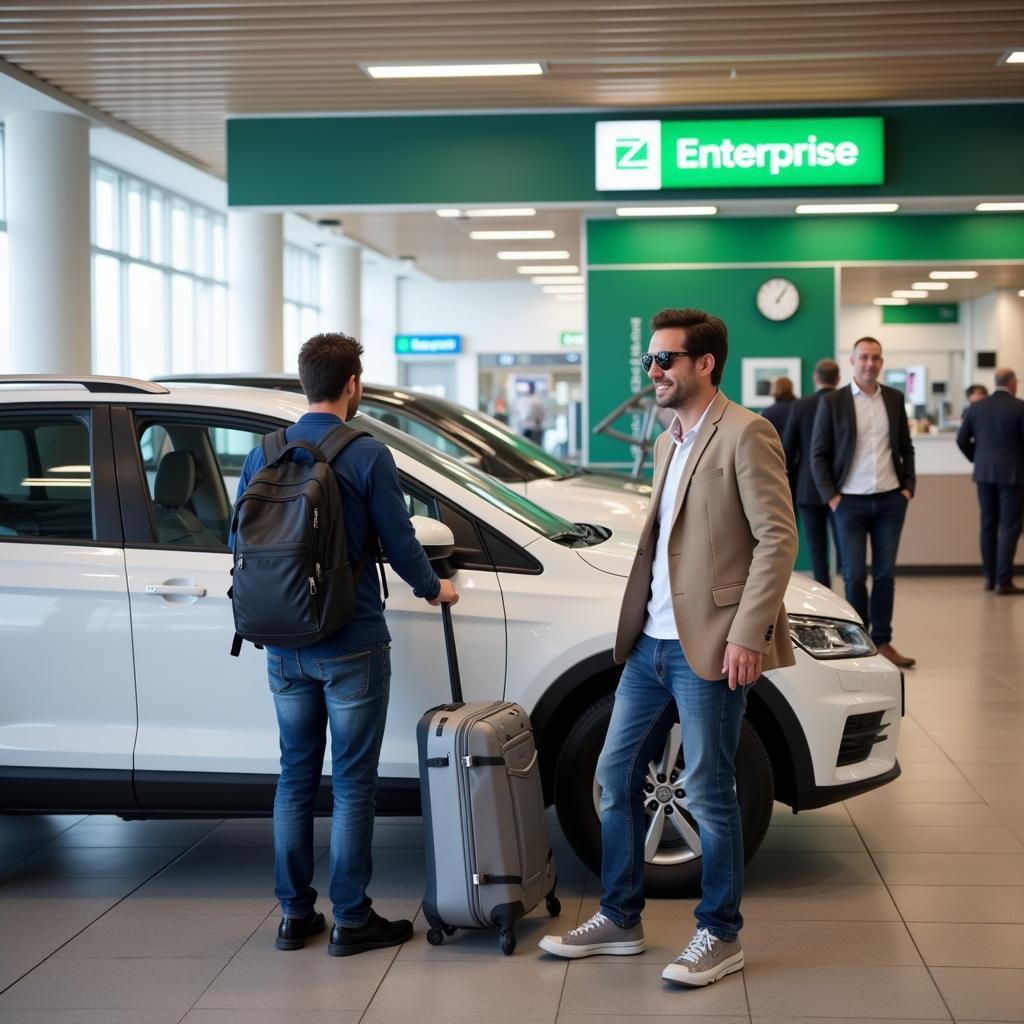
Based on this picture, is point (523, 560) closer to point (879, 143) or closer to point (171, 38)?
point (171, 38)

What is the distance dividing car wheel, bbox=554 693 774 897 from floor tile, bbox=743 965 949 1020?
499mm

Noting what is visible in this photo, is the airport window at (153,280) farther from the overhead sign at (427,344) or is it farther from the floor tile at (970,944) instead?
the floor tile at (970,944)

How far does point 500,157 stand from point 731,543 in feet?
23.9

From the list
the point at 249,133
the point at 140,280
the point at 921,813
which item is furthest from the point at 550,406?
the point at 921,813

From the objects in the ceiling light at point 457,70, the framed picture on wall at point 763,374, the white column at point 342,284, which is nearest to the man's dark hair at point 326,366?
the ceiling light at point 457,70

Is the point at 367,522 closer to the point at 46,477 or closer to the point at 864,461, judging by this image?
the point at 46,477

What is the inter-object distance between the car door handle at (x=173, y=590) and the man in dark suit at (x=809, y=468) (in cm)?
679

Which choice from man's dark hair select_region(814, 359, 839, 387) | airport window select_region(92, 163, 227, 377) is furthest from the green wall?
airport window select_region(92, 163, 227, 377)

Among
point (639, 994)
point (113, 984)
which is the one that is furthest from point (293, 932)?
point (639, 994)

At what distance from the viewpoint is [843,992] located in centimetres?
356

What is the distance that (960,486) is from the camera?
1277 centimetres

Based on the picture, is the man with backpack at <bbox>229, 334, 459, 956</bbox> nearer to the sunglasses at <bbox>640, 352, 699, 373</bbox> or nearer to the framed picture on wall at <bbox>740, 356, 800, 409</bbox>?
the sunglasses at <bbox>640, 352, 699, 373</bbox>

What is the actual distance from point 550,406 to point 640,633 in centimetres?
2741

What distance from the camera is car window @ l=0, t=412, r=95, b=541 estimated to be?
14.2 feet
